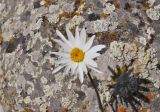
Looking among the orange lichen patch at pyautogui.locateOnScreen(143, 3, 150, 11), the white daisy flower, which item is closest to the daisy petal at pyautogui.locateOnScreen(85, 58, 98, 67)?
the white daisy flower

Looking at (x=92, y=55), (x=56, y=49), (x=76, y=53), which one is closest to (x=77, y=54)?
(x=76, y=53)

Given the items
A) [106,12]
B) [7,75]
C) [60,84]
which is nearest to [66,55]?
[60,84]

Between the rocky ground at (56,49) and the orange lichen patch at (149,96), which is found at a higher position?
the rocky ground at (56,49)

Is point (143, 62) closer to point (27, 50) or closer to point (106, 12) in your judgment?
point (106, 12)

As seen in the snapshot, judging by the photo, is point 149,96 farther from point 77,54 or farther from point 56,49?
point 56,49

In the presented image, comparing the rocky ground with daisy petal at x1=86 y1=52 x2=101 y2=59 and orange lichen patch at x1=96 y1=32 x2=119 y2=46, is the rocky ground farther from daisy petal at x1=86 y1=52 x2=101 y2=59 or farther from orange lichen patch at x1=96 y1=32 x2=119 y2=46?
daisy petal at x1=86 y1=52 x2=101 y2=59

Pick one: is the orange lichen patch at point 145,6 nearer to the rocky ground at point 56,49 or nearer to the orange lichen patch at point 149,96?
the rocky ground at point 56,49

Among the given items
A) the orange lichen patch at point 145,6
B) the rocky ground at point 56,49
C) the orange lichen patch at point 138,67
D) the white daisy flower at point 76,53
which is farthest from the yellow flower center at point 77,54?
the orange lichen patch at point 145,6

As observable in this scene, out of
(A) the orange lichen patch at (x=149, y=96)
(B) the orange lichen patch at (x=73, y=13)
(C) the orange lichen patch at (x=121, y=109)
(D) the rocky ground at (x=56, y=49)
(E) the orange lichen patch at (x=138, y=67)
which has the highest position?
(B) the orange lichen patch at (x=73, y=13)

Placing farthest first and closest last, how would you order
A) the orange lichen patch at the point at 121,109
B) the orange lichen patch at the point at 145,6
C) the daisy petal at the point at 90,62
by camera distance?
the orange lichen patch at the point at 145,6, the orange lichen patch at the point at 121,109, the daisy petal at the point at 90,62
